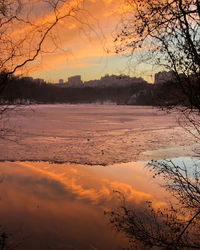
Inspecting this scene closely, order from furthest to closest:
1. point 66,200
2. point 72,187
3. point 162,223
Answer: point 72,187
point 66,200
point 162,223

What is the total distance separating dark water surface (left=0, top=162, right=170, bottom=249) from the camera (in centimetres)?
545

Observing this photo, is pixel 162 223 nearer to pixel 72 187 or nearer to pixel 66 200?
pixel 66 200

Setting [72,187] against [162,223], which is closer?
[162,223]

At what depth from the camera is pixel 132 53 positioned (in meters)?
4.99

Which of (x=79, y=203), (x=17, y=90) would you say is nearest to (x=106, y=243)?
(x=79, y=203)

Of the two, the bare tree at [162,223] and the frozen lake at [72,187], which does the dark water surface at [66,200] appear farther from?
the bare tree at [162,223]

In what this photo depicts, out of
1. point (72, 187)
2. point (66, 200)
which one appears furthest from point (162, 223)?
point (72, 187)

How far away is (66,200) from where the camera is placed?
7387 mm

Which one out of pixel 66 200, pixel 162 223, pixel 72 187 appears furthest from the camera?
pixel 72 187

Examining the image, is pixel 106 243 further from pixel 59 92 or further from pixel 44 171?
pixel 59 92

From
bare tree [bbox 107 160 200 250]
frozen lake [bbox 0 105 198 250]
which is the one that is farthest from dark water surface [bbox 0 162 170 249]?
bare tree [bbox 107 160 200 250]

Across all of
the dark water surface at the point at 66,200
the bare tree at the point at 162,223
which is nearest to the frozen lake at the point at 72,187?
the dark water surface at the point at 66,200

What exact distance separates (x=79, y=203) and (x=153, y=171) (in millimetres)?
4013

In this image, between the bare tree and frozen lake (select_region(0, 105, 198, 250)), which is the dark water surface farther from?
the bare tree
